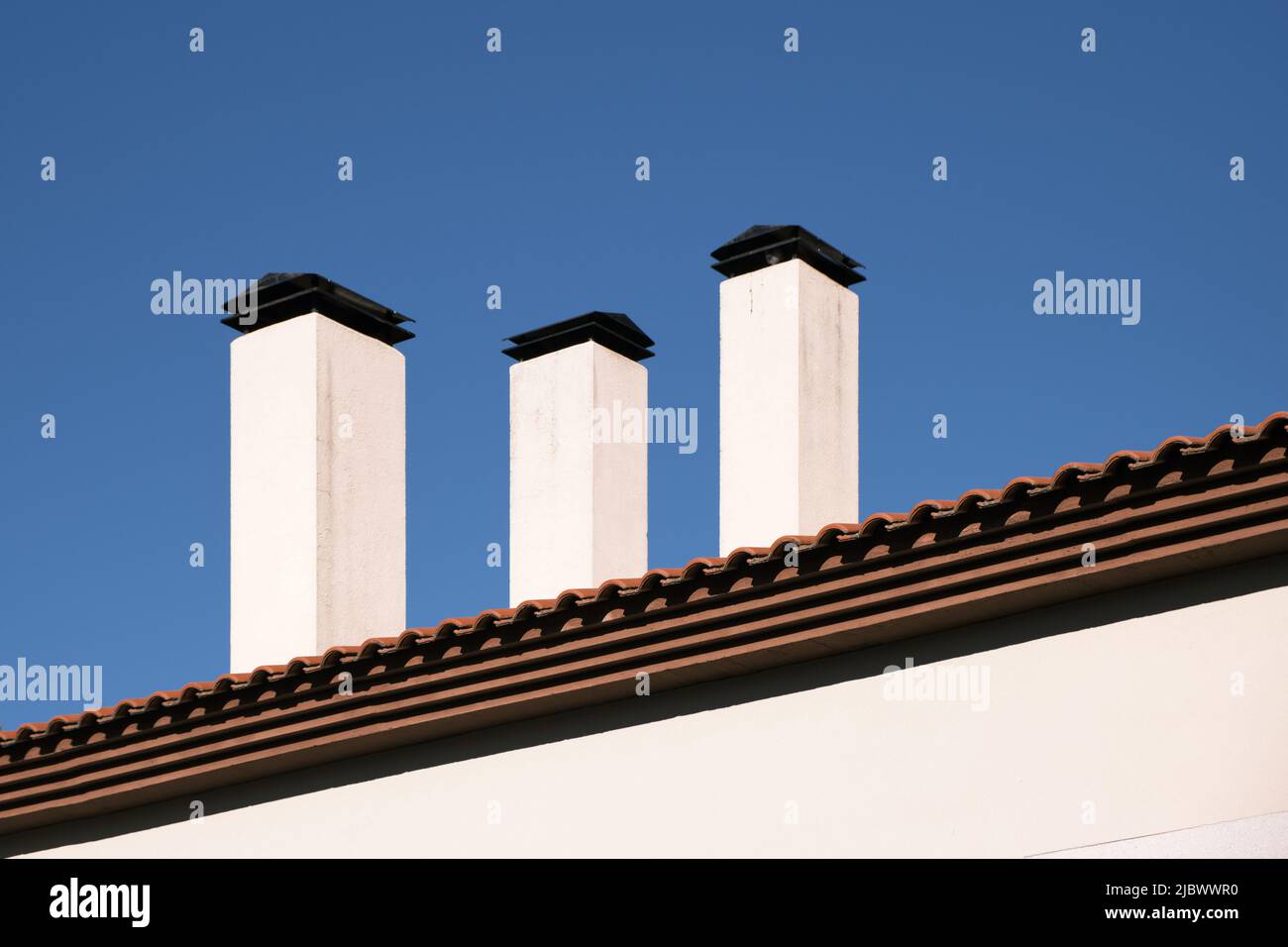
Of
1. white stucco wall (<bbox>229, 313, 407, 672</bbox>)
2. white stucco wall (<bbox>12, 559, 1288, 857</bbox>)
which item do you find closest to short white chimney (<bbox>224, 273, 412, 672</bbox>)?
white stucco wall (<bbox>229, 313, 407, 672</bbox>)

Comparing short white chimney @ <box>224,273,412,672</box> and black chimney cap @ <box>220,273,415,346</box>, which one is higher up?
black chimney cap @ <box>220,273,415,346</box>

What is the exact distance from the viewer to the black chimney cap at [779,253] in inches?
447

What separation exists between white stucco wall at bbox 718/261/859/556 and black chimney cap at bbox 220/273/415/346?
237 cm

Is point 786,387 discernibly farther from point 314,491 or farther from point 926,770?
point 926,770

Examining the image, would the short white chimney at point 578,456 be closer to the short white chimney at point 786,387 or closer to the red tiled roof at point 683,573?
the short white chimney at point 786,387

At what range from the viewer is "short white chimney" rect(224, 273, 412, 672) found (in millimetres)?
11523

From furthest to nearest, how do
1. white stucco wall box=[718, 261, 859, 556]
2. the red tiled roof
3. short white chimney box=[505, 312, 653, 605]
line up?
short white chimney box=[505, 312, 653, 605], white stucco wall box=[718, 261, 859, 556], the red tiled roof

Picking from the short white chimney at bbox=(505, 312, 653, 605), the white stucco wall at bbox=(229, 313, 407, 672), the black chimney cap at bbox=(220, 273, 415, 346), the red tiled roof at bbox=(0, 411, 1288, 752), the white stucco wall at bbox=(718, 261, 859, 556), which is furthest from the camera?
the black chimney cap at bbox=(220, 273, 415, 346)

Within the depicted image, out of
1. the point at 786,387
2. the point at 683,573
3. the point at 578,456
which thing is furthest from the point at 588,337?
the point at 683,573

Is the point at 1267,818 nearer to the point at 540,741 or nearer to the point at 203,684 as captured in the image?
the point at 540,741

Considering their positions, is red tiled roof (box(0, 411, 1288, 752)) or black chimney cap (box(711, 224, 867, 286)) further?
black chimney cap (box(711, 224, 867, 286))

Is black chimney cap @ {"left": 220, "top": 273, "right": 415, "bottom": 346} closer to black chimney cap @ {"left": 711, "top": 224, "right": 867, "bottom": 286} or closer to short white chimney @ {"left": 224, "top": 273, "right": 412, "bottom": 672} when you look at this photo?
short white chimney @ {"left": 224, "top": 273, "right": 412, "bottom": 672}
